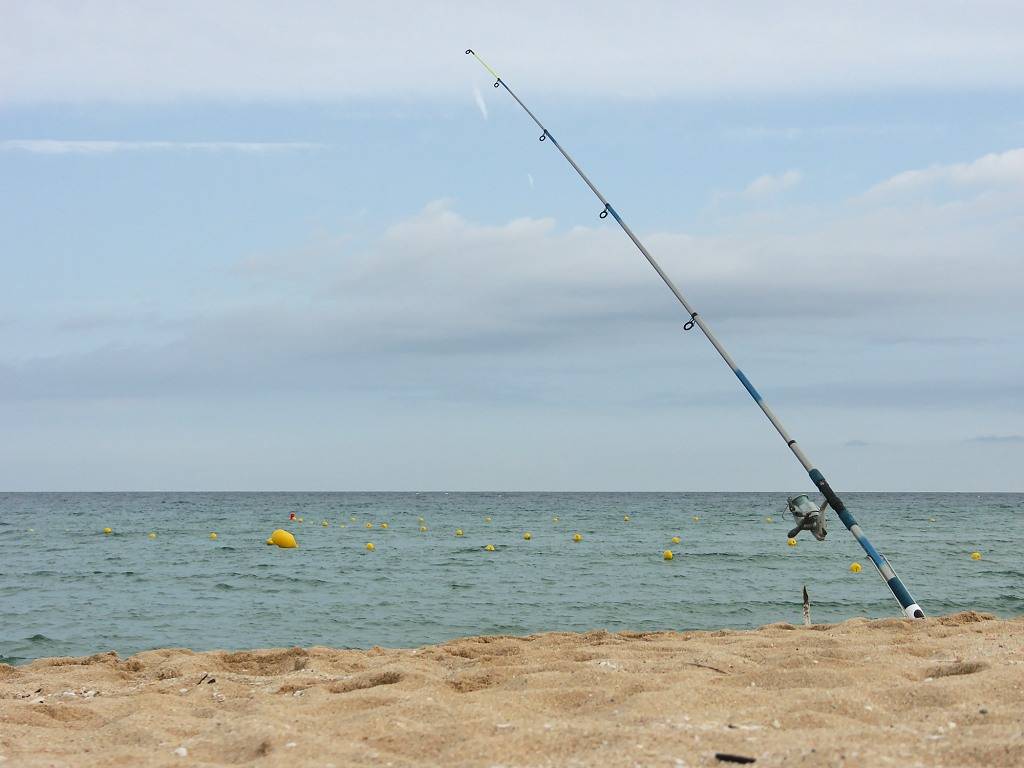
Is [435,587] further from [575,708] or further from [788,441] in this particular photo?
[575,708]

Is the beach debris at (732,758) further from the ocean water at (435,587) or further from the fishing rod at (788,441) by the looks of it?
the ocean water at (435,587)

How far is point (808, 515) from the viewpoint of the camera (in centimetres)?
725

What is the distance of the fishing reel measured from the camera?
722cm

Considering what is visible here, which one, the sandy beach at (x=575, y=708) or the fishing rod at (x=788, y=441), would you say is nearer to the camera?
the sandy beach at (x=575, y=708)

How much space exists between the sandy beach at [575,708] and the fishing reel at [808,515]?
0.83m

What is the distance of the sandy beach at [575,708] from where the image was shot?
3.87m

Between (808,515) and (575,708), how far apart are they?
3.19 meters

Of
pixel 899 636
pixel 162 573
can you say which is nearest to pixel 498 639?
pixel 899 636

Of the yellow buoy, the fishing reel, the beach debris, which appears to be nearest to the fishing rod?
the fishing reel

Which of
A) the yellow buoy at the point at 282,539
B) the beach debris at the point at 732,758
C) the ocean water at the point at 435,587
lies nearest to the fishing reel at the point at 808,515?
the beach debris at the point at 732,758

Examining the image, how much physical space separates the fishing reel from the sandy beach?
0.83 m

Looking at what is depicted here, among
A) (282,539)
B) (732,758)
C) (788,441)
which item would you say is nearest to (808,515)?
(788,441)

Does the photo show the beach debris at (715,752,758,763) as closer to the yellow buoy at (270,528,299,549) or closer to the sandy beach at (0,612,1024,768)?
the sandy beach at (0,612,1024,768)

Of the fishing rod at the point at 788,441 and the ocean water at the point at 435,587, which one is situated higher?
the fishing rod at the point at 788,441
